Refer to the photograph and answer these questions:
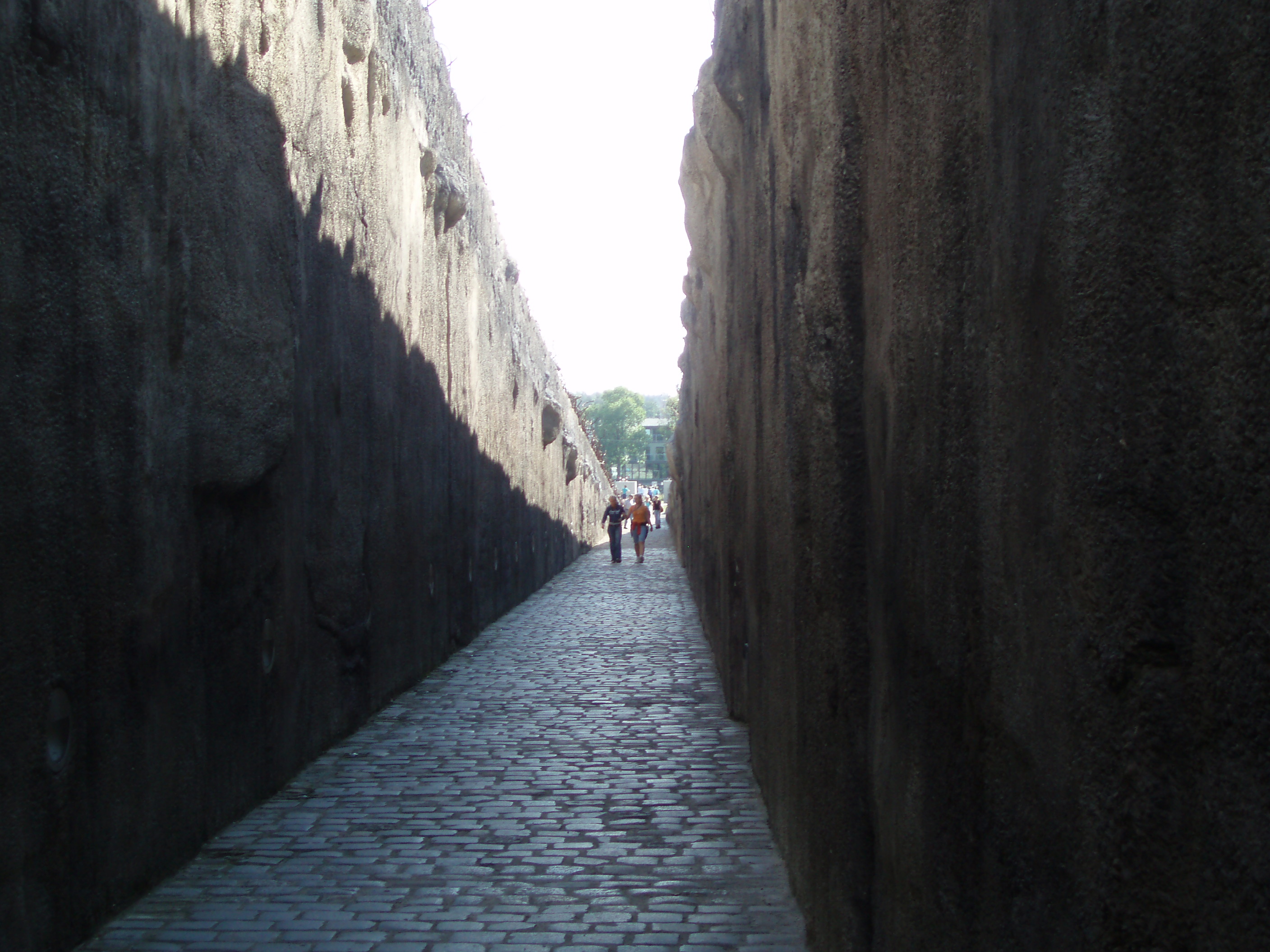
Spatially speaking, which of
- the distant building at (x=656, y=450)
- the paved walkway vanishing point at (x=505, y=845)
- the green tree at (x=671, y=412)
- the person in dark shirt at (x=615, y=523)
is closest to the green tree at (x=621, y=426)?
the distant building at (x=656, y=450)

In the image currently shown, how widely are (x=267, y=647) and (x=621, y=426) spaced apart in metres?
110

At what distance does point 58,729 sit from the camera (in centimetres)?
405

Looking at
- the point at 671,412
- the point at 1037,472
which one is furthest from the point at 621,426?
the point at 1037,472

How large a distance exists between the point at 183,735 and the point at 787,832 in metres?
2.40

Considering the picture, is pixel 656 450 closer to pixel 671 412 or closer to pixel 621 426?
pixel 671 412

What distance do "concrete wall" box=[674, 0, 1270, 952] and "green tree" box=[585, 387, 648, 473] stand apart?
359 ft

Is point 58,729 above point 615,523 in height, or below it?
below

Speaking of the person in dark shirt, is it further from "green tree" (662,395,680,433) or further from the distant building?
the distant building

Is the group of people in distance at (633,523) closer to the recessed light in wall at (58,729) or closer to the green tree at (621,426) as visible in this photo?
the recessed light in wall at (58,729)

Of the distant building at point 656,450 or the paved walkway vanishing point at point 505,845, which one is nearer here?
the paved walkway vanishing point at point 505,845

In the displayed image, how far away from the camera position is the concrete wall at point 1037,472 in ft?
4.29

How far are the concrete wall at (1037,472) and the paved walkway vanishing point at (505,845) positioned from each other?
845 millimetres

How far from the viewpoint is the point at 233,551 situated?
18.7 feet

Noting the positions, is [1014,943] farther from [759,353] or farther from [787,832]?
[759,353]
